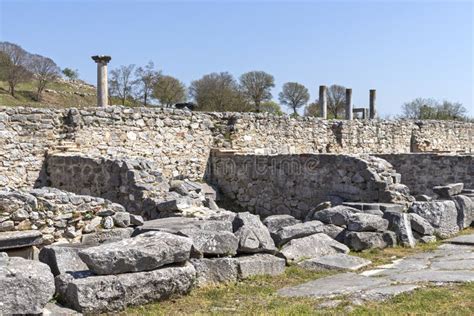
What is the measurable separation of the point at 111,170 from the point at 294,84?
131ft

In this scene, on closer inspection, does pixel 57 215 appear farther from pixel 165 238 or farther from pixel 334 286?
pixel 334 286

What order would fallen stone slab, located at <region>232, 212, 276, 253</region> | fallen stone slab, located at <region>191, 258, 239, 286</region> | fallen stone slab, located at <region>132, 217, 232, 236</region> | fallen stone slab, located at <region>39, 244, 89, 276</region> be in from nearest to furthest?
1. fallen stone slab, located at <region>39, 244, 89, 276</region>
2. fallen stone slab, located at <region>191, 258, 239, 286</region>
3. fallen stone slab, located at <region>232, 212, 276, 253</region>
4. fallen stone slab, located at <region>132, 217, 232, 236</region>

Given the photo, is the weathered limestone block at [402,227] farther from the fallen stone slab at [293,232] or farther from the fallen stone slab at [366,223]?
the fallen stone slab at [293,232]

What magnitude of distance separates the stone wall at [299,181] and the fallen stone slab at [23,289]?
8063mm

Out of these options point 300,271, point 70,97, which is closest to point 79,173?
point 300,271

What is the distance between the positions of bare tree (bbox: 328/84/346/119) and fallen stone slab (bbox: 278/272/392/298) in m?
40.4

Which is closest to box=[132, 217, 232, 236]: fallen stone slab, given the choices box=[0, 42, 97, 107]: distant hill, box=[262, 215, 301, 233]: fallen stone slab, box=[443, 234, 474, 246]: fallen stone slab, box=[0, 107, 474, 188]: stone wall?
box=[262, 215, 301, 233]: fallen stone slab

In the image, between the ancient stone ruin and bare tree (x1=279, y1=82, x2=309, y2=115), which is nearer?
the ancient stone ruin

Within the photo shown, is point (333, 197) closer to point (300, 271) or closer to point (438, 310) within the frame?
point (300, 271)

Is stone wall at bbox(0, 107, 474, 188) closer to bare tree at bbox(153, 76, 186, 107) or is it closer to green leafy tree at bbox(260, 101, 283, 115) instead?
green leafy tree at bbox(260, 101, 283, 115)

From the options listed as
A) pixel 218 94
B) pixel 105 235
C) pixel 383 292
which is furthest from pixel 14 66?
pixel 383 292

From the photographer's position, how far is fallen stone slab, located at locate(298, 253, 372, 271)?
7598 millimetres

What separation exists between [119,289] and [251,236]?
7.37 feet

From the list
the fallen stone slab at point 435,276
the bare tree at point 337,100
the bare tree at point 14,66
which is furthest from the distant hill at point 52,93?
the fallen stone slab at point 435,276
